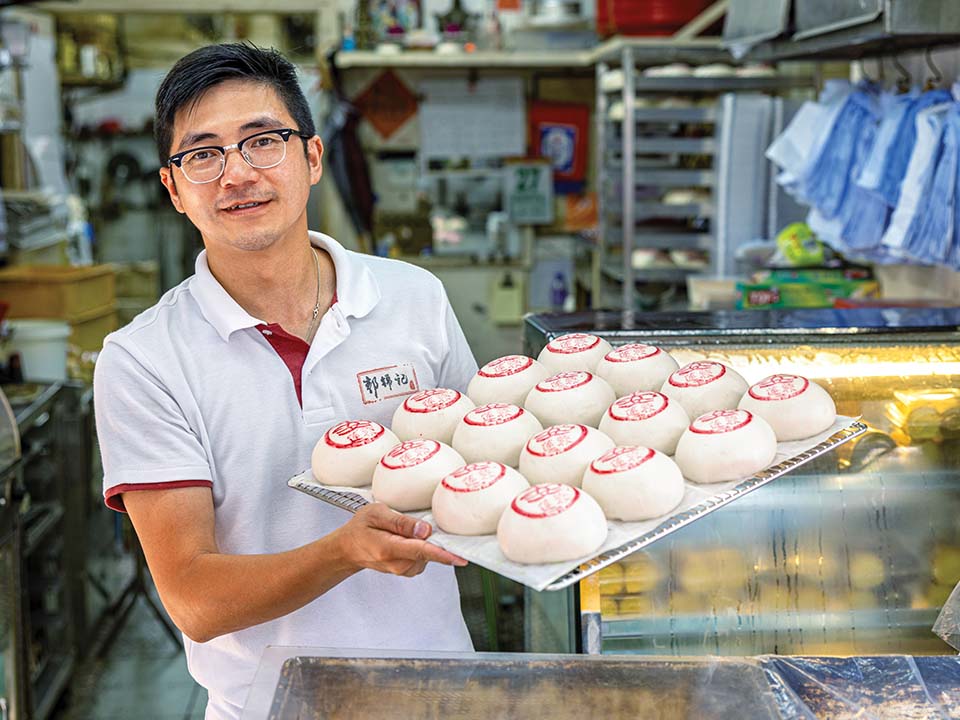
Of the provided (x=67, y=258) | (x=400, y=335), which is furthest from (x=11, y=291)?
(x=400, y=335)

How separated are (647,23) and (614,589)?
383 centimetres

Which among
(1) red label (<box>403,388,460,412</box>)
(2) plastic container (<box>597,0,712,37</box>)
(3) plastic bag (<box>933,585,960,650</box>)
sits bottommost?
(3) plastic bag (<box>933,585,960,650</box>)

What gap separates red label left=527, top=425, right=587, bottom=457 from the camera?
1529 mm

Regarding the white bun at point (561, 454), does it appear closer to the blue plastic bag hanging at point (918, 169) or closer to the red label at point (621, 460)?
the red label at point (621, 460)

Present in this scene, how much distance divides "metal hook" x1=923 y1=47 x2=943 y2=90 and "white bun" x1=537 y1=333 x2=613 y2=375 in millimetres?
1812

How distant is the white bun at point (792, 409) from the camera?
1.62 meters

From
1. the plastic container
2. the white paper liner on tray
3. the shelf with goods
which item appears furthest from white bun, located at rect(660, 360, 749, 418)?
the plastic container

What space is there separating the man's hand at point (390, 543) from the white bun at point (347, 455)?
20cm

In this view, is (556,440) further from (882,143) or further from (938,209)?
(882,143)

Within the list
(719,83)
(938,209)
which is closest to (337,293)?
(938,209)

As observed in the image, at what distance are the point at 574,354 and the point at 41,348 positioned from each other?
321cm

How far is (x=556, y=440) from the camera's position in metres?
1.54

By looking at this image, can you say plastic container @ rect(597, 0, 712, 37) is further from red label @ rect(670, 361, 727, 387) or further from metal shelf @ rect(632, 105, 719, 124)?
red label @ rect(670, 361, 727, 387)

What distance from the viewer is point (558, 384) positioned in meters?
1.71
